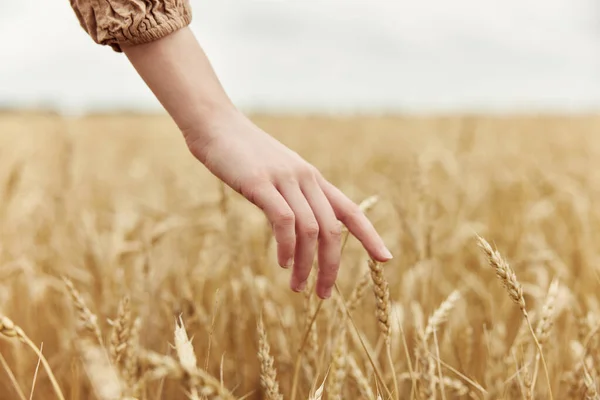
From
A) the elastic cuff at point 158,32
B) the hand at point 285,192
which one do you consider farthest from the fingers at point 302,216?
the elastic cuff at point 158,32

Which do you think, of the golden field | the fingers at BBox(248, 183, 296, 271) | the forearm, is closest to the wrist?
the forearm

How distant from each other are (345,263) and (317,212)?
4.24ft

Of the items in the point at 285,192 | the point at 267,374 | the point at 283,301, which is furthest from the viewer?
the point at 283,301

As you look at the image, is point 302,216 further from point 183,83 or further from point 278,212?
point 183,83

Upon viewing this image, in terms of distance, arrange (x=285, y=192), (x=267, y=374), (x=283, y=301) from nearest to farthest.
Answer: (x=267, y=374)
(x=285, y=192)
(x=283, y=301)

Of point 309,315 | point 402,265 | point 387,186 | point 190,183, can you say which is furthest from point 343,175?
point 309,315

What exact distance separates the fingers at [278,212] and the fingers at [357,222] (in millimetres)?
92

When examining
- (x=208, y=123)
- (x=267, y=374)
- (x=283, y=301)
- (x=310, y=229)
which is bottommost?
(x=283, y=301)

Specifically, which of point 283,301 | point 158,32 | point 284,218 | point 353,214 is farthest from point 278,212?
point 283,301

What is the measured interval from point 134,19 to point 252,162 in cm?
24

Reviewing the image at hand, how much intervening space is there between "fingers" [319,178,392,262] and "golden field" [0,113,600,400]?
3 cm

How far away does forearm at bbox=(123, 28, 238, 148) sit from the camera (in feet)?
2.86

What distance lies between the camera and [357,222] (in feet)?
2.90

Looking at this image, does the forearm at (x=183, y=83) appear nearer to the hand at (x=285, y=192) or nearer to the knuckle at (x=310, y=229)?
the hand at (x=285, y=192)
